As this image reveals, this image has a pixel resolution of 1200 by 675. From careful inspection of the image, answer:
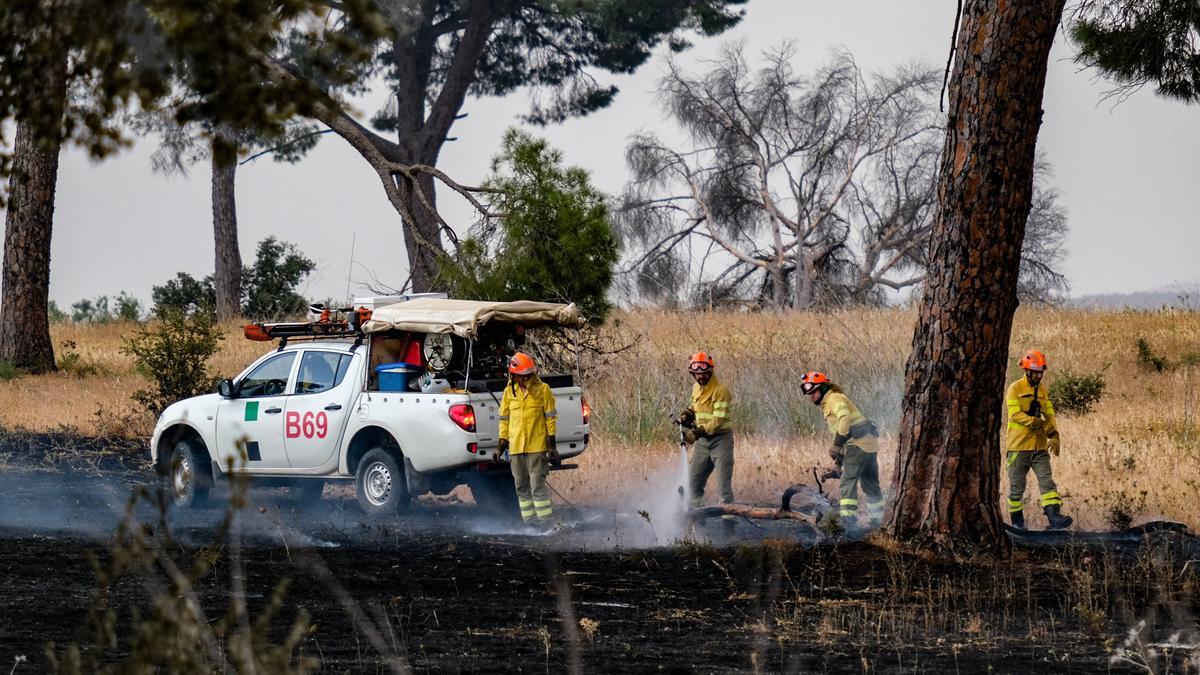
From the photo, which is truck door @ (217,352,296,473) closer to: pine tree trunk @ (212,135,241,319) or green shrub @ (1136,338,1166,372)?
green shrub @ (1136,338,1166,372)

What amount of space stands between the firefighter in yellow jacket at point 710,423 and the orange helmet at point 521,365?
1.68 metres

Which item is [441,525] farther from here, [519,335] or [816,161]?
[816,161]

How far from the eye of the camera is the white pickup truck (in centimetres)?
1423

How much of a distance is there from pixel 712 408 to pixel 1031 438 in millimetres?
3041

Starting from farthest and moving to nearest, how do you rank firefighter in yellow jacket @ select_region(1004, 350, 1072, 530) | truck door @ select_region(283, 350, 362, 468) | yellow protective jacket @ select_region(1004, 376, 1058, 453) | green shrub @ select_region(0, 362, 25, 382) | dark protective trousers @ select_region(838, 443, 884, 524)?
green shrub @ select_region(0, 362, 25, 382) < truck door @ select_region(283, 350, 362, 468) < yellow protective jacket @ select_region(1004, 376, 1058, 453) < firefighter in yellow jacket @ select_region(1004, 350, 1072, 530) < dark protective trousers @ select_region(838, 443, 884, 524)

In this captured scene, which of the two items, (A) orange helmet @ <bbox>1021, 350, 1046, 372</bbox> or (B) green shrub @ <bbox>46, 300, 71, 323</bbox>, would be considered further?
(B) green shrub @ <bbox>46, 300, 71, 323</bbox>

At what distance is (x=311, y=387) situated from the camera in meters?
15.3

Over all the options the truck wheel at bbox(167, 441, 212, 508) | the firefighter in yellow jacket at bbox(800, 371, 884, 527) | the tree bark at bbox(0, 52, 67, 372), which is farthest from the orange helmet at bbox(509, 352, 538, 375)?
the tree bark at bbox(0, 52, 67, 372)

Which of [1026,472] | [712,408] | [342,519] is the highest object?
[712,408]

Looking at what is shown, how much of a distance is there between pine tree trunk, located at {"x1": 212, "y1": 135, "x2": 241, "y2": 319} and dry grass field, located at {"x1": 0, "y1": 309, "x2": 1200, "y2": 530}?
267 inches

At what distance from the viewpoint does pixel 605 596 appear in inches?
415

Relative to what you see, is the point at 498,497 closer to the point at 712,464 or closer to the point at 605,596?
the point at 712,464

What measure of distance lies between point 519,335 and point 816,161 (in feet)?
110

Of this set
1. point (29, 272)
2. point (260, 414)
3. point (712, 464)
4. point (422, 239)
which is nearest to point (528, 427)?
point (712, 464)
